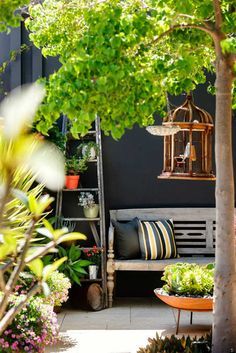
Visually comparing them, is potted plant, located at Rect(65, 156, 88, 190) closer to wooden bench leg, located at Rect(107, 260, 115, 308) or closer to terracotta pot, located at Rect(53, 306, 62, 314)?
wooden bench leg, located at Rect(107, 260, 115, 308)

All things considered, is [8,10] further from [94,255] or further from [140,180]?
[140,180]

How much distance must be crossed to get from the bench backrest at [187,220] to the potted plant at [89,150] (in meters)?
0.68

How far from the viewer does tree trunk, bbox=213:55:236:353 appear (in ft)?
15.0

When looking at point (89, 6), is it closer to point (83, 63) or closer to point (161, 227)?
point (83, 63)

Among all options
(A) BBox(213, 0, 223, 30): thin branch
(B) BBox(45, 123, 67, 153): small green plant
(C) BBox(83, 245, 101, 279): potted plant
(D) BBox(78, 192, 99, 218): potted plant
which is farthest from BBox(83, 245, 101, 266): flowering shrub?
(A) BBox(213, 0, 223, 30): thin branch

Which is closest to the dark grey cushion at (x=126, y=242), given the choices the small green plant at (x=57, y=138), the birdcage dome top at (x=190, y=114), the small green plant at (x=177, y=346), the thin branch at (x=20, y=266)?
the small green plant at (x=57, y=138)

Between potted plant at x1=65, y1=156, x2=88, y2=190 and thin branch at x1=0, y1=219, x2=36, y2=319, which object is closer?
thin branch at x1=0, y1=219, x2=36, y2=319

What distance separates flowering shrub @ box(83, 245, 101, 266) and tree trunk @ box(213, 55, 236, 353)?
9.75 ft

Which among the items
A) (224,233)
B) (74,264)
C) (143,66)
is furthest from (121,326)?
(143,66)

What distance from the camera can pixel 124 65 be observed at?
3861mm

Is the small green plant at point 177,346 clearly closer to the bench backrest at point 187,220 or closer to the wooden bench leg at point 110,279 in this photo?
the wooden bench leg at point 110,279

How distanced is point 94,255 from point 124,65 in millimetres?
3915

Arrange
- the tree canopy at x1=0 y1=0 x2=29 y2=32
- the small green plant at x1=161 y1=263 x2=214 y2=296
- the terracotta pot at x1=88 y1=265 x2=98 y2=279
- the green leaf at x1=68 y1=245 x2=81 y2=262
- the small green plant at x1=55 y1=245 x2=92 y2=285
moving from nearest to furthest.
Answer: the tree canopy at x1=0 y1=0 x2=29 y2=32, the small green plant at x1=161 y1=263 x2=214 y2=296, the small green plant at x1=55 y1=245 x2=92 y2=285, the green leaf at x1=68 y1=245 x2=81 y2=262, the terracotta pot at x1=88 y1=265 x2=98 y2=279

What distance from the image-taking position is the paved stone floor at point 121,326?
5.97 metres
